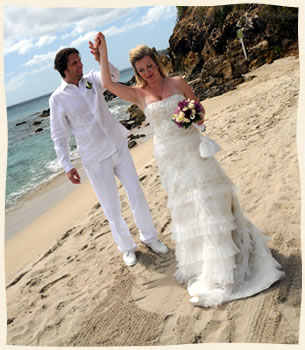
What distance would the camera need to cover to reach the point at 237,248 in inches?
117

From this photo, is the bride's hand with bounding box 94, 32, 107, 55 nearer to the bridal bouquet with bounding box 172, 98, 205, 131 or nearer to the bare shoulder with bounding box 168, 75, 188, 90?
the bare shoulder with bounding box 168, 75, 188, 90

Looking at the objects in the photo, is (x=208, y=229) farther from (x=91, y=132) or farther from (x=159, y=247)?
(x=91, y=132)

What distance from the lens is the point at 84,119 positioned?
348 cm

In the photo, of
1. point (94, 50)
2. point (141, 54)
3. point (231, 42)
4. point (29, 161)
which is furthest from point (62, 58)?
point (231, 42)

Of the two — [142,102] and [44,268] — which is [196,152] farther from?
[44,268]

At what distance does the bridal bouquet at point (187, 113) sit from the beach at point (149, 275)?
1.47m

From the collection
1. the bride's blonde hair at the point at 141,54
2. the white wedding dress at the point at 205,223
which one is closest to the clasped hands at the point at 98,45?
the bride's blonde hair at the point at 141,54

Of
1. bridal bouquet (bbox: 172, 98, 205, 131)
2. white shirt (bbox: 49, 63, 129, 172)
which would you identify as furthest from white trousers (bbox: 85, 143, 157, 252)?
bridal bouquet (bbox: 172, 98, 205, 131)

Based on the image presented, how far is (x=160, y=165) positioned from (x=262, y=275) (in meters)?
1.26

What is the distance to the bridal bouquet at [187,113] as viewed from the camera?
2760 millimetres

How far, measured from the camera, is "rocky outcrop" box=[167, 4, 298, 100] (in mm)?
11852

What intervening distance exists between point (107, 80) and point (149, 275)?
197 centimetres

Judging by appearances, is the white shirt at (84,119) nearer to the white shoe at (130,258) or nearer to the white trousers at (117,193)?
the white trousers at (117,193)

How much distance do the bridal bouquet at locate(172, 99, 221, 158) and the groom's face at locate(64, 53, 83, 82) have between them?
1152 millimetres
